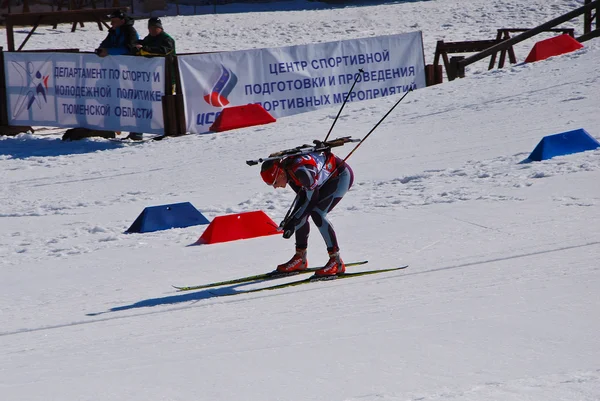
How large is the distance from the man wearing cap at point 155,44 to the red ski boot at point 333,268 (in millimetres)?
8534

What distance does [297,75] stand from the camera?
52.0 ft

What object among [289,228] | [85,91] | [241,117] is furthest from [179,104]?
[289,228]

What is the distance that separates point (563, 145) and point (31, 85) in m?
8.89

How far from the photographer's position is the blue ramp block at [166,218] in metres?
10.1

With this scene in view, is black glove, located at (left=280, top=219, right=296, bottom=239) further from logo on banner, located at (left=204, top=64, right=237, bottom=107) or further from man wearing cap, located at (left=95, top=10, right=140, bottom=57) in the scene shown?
man wearing cap, located at (left=95, top=10, right=140, bottom=57)

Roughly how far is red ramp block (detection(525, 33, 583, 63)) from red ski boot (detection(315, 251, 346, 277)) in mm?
10700

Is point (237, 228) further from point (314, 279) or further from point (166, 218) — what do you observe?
point (314, 279)

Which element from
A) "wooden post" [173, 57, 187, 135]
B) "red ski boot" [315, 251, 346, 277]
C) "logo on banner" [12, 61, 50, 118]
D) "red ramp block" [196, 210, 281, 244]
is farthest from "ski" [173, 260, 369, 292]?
"logo on banner" [12, 61, 50, 118]

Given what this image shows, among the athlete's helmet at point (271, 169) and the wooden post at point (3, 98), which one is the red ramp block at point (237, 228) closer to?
the athlete's helmet at point (271, 169)

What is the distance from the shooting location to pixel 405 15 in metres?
28.3

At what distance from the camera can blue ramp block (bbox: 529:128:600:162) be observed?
1120cm

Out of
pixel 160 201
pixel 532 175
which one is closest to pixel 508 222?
pixel 532 175

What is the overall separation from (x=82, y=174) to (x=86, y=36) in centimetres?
1336

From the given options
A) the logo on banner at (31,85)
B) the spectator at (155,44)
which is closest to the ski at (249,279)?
the spectator at (155,44)
